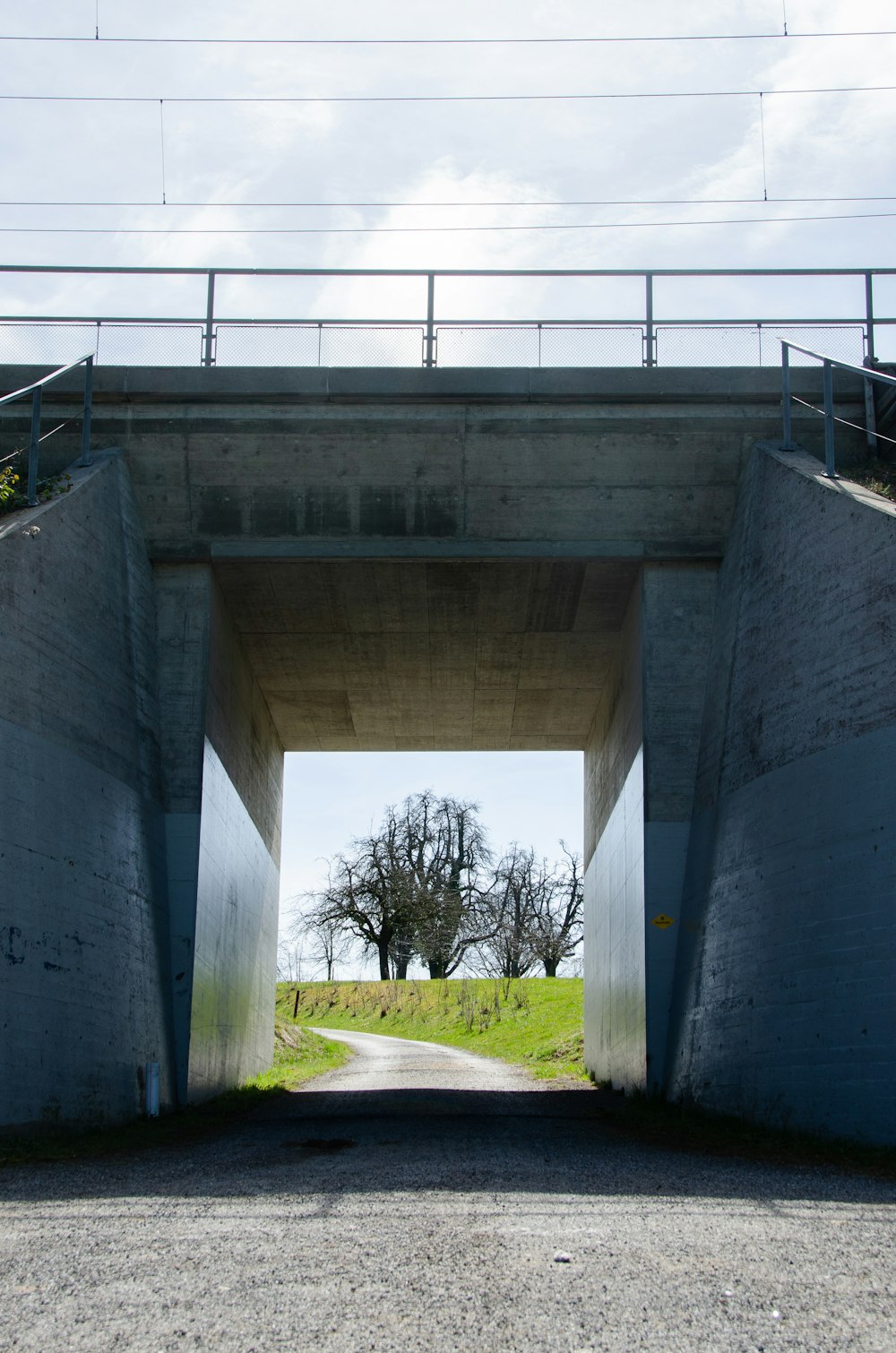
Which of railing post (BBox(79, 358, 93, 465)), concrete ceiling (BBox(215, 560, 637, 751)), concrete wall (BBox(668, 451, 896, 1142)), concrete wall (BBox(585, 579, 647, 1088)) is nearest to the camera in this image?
concrete wall (BBox(668, 451, 896, 1142))

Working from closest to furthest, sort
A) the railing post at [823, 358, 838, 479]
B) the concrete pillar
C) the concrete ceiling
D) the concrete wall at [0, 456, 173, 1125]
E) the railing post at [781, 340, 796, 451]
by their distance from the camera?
1. the concrete wall at [0, 456, 173, 1125]
2. the railing post at [823, 358, 838, 479]
3. the concrete pillar
4. the railing post at [781, 340, 796, 451]
5. the concrete ceiling

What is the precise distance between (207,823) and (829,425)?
339 inches

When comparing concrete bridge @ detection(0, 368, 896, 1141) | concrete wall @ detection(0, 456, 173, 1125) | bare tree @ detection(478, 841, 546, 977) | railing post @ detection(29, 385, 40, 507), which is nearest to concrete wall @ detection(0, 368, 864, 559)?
concrete bridge @ detection(0, 368, 896, 1141)

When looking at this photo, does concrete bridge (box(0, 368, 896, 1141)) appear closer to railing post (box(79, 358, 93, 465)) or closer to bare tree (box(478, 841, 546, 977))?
railing post (box(79, 358, 93, 465))

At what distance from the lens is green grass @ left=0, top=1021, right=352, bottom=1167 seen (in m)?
10.4

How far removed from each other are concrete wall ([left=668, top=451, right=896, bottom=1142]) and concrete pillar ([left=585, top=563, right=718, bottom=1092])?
9.5 inches

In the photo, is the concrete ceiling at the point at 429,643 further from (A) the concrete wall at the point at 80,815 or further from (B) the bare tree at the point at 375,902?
(B) the bare tree at the point at 375,902

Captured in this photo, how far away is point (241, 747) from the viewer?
19.2 m

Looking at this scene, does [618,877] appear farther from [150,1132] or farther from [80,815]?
[80,815]

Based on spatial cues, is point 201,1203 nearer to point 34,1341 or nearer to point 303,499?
point 34,1341

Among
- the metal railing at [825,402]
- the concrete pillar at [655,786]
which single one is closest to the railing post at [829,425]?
the metal railing at [825,402]

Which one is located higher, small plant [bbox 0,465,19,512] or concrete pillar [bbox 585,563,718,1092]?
small plant [bbox 0,465,19,512]

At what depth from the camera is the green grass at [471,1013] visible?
27812 mm

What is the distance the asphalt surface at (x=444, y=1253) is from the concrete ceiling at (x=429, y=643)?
8.01m
